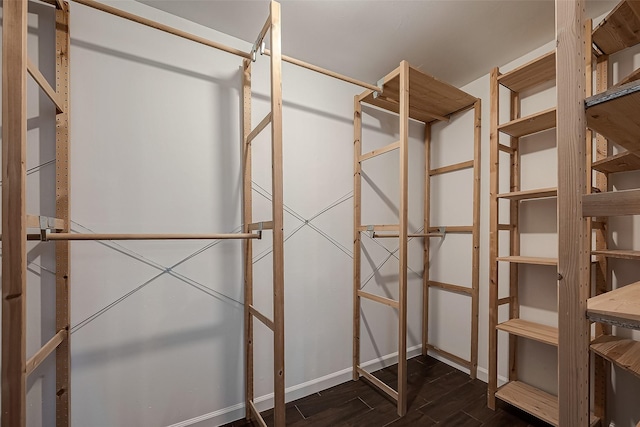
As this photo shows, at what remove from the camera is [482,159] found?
222cm

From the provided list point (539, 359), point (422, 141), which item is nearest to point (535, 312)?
point (539, 359)

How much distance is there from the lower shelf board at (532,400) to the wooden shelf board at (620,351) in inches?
21.8

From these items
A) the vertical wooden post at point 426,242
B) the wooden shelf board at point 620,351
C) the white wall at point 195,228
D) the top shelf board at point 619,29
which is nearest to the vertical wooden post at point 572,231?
the wooden shelf board at point 620,351

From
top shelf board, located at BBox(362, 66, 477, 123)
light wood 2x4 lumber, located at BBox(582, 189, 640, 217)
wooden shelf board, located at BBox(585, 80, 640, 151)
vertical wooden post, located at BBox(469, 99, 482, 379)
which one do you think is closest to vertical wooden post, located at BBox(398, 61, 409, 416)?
top shelf board, located at BBox(362, 66, 477, 123)

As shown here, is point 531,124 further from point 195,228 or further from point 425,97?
point 195,228

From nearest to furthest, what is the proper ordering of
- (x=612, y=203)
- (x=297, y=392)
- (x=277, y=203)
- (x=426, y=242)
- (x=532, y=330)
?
(x=612, y=203)
(x=277, y=203)
(x=532, y=330)
(x=297, y=392)
(x=426, y=242)

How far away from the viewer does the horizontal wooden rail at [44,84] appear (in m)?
0.93

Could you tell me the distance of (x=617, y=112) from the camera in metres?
0.67

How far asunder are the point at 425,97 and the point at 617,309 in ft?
6.20

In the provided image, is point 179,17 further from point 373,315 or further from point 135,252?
point 373,315

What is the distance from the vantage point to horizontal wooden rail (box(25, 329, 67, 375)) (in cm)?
92

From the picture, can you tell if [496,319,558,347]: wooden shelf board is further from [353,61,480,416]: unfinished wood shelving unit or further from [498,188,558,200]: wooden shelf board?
[498,188,558,200]: wooden shelf board

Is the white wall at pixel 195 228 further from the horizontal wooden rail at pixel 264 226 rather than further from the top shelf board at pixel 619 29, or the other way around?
the horizontal wooden rail at pixel 264 226

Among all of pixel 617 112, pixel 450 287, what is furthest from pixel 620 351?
pixel 450 287
